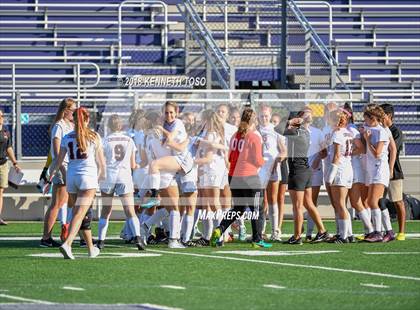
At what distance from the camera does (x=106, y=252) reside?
1388cm

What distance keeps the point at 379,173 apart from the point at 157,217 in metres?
3.04

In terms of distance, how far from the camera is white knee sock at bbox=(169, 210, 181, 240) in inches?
569

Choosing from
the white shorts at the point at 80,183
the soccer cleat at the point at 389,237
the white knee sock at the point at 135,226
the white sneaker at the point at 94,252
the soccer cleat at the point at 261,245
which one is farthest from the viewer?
the soccer cleat at the point at 389,237

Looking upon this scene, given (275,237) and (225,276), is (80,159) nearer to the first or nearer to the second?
(225,276)

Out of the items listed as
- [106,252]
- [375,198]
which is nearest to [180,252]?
[106,252]

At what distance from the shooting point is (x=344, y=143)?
1547 centimetres

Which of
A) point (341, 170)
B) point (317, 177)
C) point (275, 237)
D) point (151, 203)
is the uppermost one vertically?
point (341, 170)

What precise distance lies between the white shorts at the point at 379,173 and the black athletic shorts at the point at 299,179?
876 mm

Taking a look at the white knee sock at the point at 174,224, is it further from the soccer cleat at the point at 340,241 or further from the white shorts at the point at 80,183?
the soccer cleat at the point at 340,241

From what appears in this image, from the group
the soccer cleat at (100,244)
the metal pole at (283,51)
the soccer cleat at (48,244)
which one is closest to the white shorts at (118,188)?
the soccer cleat at (100,244)

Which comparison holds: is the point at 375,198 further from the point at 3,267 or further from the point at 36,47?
the point at 36,47

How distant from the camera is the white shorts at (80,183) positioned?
12781 millimetres

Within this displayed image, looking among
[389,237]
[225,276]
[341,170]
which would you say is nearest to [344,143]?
[341,170]

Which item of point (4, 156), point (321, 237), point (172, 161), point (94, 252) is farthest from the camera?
point (4, 156)
